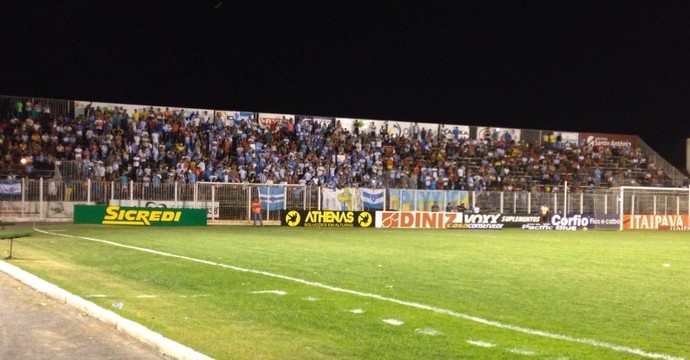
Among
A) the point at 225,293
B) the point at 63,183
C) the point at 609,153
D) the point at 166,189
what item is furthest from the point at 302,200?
the point at 225,293

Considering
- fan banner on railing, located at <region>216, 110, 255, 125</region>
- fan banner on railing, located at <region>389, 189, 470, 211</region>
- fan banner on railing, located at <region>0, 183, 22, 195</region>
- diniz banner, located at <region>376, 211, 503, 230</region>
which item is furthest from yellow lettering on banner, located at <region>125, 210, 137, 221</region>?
fan banner on railing, located at <region>389, 189, 470, 211</region>

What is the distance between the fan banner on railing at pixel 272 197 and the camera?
41844mm

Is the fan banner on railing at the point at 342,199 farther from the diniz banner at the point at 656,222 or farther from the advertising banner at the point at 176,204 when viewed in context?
the diniz banner at the point at 656,222

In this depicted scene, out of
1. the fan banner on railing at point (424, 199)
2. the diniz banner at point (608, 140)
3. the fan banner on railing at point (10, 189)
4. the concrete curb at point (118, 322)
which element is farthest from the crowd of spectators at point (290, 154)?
the concrete curb at point (118, 322)

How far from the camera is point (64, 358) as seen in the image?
7.20 meters

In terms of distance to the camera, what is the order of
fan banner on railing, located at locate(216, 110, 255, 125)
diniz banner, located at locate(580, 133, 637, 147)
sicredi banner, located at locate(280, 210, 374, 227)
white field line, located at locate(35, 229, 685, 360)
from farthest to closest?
diniz banner, located at locate(580, 133, 637, 147) → fan banner on railing, located at locate(216, 110, 255, 125) → sicredi banner, located at locate(280, 210, 374, 227) → white field line, located at locate(35, 229, 685, 360)

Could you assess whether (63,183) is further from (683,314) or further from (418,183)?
(683,314)

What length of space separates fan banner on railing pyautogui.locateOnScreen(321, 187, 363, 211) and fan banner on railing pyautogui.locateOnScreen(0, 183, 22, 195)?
15.9 m

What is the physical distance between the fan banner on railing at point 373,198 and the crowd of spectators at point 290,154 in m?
2.82

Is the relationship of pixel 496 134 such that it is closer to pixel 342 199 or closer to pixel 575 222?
pixel 575 222

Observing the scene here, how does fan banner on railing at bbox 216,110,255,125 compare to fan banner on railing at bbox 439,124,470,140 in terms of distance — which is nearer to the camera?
fan banner on railing at bbox 216,110,255,125

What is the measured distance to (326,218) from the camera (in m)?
42.0

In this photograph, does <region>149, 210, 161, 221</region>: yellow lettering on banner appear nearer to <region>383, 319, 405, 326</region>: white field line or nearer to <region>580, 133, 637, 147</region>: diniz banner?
<region>383, 319, 405, 326</region>: white field line

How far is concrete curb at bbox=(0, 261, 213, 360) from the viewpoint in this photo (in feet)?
23.6
